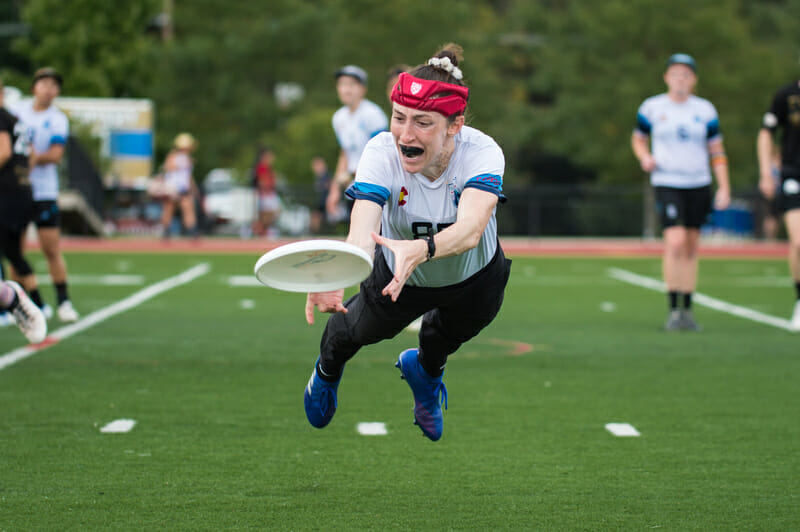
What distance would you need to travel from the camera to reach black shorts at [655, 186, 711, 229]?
33.7 ft

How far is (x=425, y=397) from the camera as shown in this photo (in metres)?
5.40

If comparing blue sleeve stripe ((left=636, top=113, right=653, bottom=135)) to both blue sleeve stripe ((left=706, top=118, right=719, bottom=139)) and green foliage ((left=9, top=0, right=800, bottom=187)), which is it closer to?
blue sleeve stripe ((left=706, top=118, right=719, bottom=139))

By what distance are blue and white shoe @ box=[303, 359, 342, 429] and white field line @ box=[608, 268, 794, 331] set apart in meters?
6.22

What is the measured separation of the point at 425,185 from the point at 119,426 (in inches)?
92.1

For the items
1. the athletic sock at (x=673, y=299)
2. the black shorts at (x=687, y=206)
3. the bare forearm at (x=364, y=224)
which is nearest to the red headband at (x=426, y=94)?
the bare forearm at (x=364, y=224)

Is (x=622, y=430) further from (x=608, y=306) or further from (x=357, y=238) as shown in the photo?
(x=608, y=306)

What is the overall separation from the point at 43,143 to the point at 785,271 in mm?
12468

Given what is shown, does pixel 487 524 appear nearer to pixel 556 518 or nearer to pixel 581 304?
pixel 556 518

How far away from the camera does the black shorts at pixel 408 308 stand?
486cm

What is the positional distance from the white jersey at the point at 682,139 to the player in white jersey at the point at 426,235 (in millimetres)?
5613

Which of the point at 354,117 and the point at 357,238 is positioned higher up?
the point at 354,117

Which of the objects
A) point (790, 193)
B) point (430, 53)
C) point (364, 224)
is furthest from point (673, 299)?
point (430, 53)

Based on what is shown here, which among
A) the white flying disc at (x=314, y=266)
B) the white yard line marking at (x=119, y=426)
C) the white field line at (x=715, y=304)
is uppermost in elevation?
the white flying disc at (x=314, y=266)

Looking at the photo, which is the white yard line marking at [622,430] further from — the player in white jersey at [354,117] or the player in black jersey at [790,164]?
the player in white jersey at [354,117]
